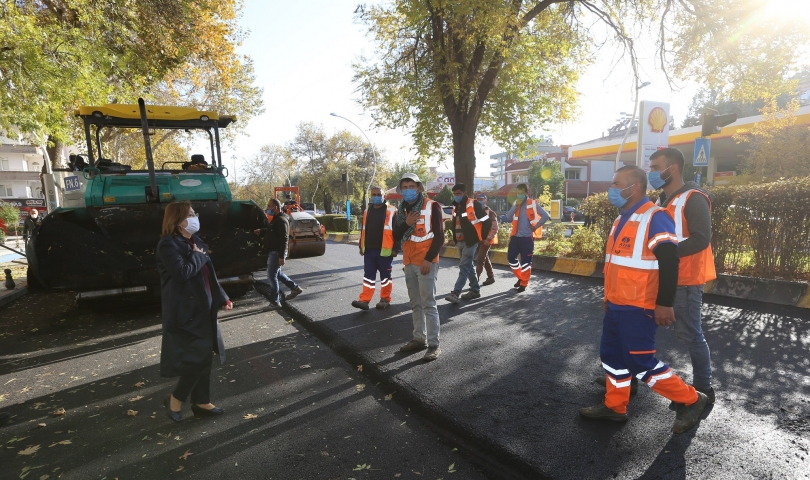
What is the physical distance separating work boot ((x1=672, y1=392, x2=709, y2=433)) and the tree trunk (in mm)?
10667

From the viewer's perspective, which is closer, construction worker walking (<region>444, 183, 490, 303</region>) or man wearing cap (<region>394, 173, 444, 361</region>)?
man wearing cap (<region>394, 173, 444, 361</region>)

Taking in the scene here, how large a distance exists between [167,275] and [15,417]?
70.4 inches

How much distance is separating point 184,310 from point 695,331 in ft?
12.1

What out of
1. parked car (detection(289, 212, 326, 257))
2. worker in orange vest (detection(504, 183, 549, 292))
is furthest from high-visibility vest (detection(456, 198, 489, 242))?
parked car (detection(289, 212, 326, 257))

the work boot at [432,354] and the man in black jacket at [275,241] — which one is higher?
the man in black jacket at [275,241]

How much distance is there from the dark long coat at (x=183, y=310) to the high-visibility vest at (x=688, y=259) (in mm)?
3475

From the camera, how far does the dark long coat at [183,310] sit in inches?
124

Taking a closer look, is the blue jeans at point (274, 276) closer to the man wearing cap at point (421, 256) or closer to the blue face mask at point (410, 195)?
the man wearing cap at point (421, 256)

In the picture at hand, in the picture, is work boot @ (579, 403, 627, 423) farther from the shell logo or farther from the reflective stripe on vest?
the shell logo

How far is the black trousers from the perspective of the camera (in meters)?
3.33

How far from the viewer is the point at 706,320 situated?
5.43 meters

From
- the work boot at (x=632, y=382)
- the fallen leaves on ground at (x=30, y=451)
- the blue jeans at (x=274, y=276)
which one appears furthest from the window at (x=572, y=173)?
the fallen leaves on ground at (x=30, y=451)

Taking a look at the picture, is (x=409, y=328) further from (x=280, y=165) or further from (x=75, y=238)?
(x=280, y=165)

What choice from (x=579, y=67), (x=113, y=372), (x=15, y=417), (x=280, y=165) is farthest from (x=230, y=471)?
(x=280, y=165)
